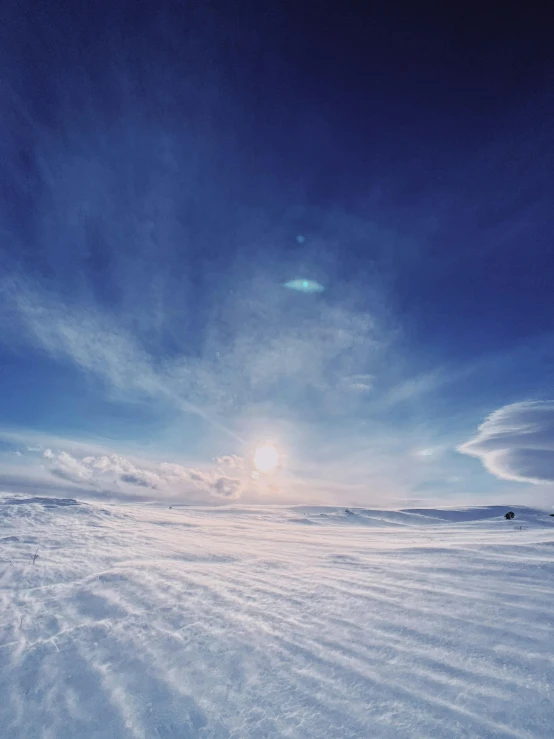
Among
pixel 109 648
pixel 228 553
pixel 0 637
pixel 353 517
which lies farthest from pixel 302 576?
pixel 353 517

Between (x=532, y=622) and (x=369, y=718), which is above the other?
(x=532, y=622)

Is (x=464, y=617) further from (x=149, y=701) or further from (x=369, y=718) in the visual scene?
(x=149, y=701)

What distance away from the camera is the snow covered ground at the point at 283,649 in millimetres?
2535

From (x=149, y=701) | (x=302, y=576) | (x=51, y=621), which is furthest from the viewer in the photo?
(x=302, y=576)

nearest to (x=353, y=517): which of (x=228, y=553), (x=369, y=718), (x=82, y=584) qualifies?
(x=228, y=553)

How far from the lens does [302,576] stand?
5.91m

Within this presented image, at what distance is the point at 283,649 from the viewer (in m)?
3.43

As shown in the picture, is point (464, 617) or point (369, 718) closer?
point (369, 718)

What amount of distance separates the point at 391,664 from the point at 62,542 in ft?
27.4

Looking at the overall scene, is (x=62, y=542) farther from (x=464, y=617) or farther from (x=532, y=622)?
(x=532, y=622)

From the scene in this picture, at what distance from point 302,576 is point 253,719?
3485 millimetres

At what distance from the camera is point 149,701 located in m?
2.78

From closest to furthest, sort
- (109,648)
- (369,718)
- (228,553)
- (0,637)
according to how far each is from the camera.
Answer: (369,718) < (109,648) < (0,637) < (228,553)

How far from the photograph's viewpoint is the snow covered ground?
8.32 feet
